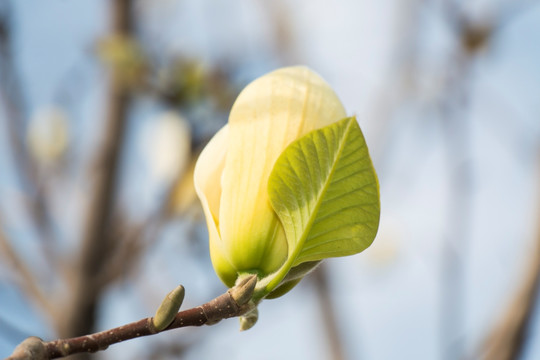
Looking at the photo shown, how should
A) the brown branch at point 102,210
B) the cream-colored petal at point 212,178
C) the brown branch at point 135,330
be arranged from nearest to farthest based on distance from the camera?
the brown branch at point 135,330 → the cream-colored petal at point 212,178 → the brown branch at point 102,210

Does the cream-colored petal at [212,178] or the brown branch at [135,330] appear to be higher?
the cream-colored petal at [212,178]

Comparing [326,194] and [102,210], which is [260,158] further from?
[102,210]

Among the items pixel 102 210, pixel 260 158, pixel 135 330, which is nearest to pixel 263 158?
pixel 260 158

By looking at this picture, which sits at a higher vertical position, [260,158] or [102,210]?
[260,158]

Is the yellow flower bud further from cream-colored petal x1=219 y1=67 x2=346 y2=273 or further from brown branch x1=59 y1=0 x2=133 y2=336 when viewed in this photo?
brown branch x1=59 y1=0 x2=133 y2=336

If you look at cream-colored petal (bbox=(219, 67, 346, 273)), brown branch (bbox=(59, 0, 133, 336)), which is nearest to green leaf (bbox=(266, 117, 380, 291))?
cream-colored petal (bbox=(219, 67, 346, 273))

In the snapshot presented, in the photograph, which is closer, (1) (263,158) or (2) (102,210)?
(1) (263,158)

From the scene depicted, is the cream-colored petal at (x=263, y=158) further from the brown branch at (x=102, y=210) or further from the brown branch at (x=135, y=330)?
the brown branch at (x=102, y=210)

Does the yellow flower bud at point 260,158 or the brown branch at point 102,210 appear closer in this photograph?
the yellow flower bud at point 260,158

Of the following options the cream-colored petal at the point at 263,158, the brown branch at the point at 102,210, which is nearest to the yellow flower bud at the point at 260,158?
the cream-colored petal at the point at 263,158

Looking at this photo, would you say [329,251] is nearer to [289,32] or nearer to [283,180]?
[283,180]
